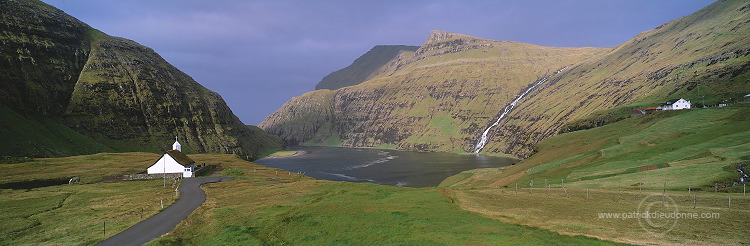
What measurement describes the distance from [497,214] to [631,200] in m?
18.1

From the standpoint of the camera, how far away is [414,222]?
3055 cm

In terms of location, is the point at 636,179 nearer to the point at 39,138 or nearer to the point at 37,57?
the point at 39,138

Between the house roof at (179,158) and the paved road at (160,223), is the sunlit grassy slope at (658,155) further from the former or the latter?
the house roof at (179,158)

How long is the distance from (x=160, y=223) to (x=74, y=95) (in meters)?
179

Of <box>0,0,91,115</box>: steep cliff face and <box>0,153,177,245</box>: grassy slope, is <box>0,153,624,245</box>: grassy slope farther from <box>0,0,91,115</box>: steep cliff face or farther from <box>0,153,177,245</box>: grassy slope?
<box>0,0,91,115</box>: steep cliff face

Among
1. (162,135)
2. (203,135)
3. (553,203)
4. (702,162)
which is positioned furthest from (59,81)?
(702,162)

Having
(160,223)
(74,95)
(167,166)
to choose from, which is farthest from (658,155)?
(74,95)

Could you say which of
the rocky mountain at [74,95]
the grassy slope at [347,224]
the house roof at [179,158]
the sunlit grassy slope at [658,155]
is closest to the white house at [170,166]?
the house roof at [179,158]

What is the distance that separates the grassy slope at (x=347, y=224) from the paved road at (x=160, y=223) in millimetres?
1343

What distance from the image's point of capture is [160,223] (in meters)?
33.0

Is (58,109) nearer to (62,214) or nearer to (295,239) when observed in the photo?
(62,214)

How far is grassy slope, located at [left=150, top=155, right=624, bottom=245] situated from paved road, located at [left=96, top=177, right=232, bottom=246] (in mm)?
1343

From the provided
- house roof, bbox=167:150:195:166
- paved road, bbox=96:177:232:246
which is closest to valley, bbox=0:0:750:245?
house roof, bbox=167:150:195:166

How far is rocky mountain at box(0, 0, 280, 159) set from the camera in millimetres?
130125
